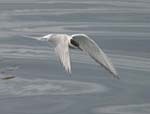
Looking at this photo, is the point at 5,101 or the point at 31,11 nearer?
the point at 5,101

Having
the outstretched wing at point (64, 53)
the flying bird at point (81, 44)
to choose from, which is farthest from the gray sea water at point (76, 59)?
the outstretched wing at point (64, 53)

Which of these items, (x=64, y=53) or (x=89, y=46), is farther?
(x=89, y=46)

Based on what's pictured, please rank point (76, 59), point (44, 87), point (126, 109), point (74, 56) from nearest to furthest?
1. point (126, 109)
2. point (44, 87)
3. point (76, 59)
4. point (74, 56)

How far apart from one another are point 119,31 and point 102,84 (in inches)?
134

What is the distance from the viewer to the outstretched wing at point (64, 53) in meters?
7.69

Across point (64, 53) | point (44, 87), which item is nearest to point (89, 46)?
point (64, 53)

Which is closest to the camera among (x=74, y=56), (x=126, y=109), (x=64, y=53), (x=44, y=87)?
(x=64, y=53)

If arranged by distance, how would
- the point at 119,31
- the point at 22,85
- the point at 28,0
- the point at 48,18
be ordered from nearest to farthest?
the point at 22,85 → the point at 119,31 → the point at 48,18 → the point at 28,0

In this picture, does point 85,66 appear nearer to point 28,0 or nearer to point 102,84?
point 102,84

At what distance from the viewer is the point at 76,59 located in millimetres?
12188

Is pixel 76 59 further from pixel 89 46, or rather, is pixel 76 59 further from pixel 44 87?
pixel 89 46

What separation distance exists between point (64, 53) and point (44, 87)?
273 centimetres

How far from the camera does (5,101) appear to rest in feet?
32.8

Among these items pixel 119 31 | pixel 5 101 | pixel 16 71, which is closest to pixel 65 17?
pixel 119 31
